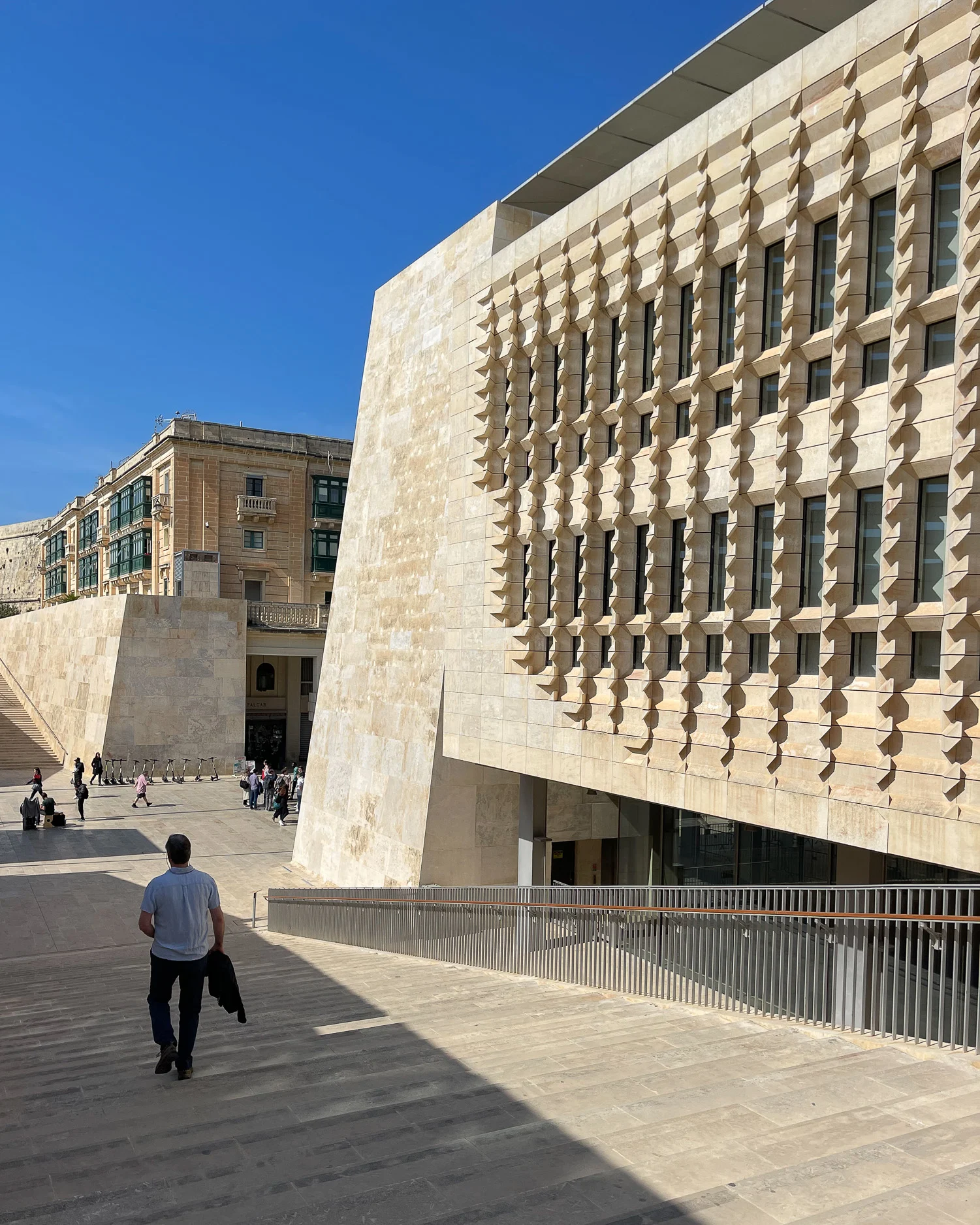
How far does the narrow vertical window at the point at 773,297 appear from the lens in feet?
35.5

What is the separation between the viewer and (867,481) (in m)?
9.53

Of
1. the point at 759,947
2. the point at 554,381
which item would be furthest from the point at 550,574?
the point at 759,947

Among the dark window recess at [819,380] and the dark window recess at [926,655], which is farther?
the dark window recess at [819,380]

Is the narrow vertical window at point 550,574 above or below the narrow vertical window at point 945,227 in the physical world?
below

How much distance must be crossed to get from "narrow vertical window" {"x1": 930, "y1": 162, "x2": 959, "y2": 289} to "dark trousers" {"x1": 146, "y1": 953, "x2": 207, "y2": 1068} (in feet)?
27.3

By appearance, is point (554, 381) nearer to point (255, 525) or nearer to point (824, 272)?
point (824, 272)

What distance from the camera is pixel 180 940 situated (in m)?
5.59

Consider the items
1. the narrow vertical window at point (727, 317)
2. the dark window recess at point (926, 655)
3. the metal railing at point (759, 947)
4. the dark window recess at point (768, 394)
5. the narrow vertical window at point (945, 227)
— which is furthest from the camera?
the narrow vertical window at point (727, 317)

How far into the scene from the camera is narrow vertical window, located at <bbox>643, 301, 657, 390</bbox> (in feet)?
42.4

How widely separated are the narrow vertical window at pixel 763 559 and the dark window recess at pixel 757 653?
38 centimetres

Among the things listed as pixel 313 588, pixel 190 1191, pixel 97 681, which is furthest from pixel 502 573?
pixel 313 588

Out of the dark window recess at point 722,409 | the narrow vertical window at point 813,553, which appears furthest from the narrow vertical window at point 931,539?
the dark window recess at point 722,409

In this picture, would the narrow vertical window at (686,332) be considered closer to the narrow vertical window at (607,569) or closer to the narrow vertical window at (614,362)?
the narrow vertical window at (614,362)

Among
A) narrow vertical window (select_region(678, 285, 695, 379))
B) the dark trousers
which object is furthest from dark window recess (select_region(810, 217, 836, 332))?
the dark trousers
